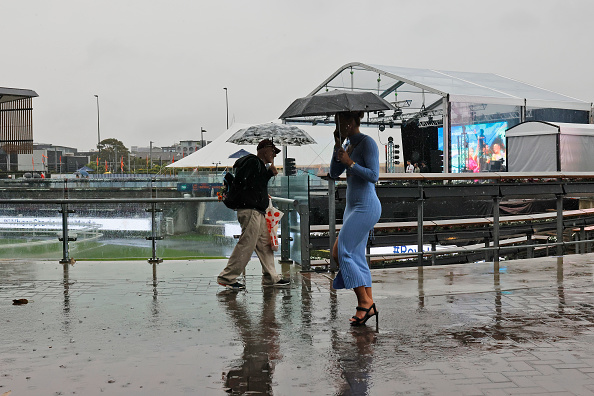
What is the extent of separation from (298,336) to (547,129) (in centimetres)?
2189

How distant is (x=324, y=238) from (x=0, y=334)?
5.45m

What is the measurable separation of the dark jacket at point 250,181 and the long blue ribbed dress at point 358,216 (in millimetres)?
2017

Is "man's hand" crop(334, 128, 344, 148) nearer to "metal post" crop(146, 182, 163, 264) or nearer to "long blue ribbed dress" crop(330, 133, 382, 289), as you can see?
"long blue ribbed dress" crop(330, 133, 382, 289)

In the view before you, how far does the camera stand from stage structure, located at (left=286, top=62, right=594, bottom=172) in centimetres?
2955

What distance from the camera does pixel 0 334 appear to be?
20.4 ft

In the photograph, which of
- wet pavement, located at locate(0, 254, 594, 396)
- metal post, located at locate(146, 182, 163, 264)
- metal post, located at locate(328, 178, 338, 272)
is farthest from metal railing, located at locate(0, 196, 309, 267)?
wet pavement, located at locate(0, 254, 594, 396)

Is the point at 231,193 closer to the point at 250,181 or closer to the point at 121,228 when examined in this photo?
the point at 250,181

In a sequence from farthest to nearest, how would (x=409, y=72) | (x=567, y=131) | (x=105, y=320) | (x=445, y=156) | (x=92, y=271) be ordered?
(x=409, y=72), (x=445, y=156), (x=567, y=131), (x=92, y=271), (x=105, y=320)

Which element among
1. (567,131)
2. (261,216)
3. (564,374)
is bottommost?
(564,374)

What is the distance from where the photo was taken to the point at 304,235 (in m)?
10.1

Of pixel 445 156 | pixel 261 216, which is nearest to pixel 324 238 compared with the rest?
pixel 261 216

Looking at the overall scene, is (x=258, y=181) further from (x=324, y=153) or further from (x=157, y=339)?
(x=324, y=153)

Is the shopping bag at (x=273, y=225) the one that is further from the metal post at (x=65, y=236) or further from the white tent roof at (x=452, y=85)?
the white tent roof at (x=452, y=85)

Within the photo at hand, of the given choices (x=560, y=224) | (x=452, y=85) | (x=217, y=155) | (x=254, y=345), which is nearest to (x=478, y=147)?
(x=452, y=85)
